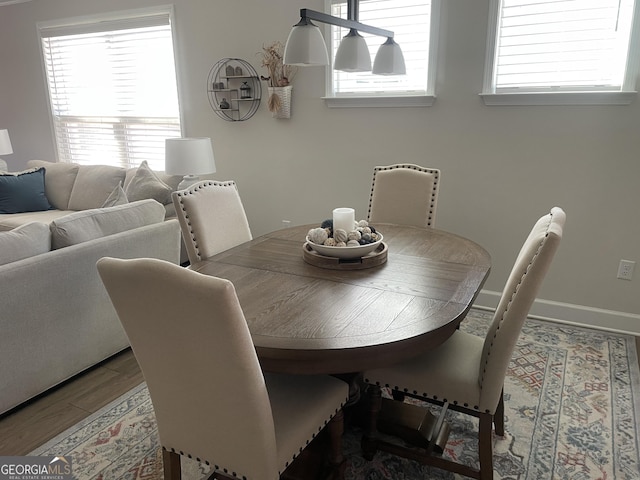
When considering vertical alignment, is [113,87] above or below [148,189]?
above

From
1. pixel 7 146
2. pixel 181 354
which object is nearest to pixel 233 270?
pixel 181 354

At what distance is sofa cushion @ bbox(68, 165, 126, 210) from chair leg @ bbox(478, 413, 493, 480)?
12.2ft

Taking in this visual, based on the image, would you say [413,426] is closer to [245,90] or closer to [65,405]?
[65,405]

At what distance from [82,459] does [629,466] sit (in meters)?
2.17

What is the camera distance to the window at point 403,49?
312cm

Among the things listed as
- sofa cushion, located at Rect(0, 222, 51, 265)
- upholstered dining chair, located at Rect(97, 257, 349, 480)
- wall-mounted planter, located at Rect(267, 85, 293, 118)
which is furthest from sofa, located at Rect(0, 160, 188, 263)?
upholstered dining chair, located at Rect(97, 257, 349, 480)

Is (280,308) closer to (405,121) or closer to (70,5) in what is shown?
(405,121)

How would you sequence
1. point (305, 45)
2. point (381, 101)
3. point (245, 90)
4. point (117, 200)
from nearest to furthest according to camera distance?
1. point (305, 45)
2. point (117, 200)
3. point (381, 101)
4. point (245, 90)

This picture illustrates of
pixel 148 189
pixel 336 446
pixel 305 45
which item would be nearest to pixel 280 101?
pixel 148 189

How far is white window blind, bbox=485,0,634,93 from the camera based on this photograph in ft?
8.69

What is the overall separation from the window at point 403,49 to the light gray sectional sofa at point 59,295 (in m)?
1.75

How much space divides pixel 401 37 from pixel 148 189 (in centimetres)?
224

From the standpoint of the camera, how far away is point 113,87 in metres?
4.78

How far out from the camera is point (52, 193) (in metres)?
4.49
